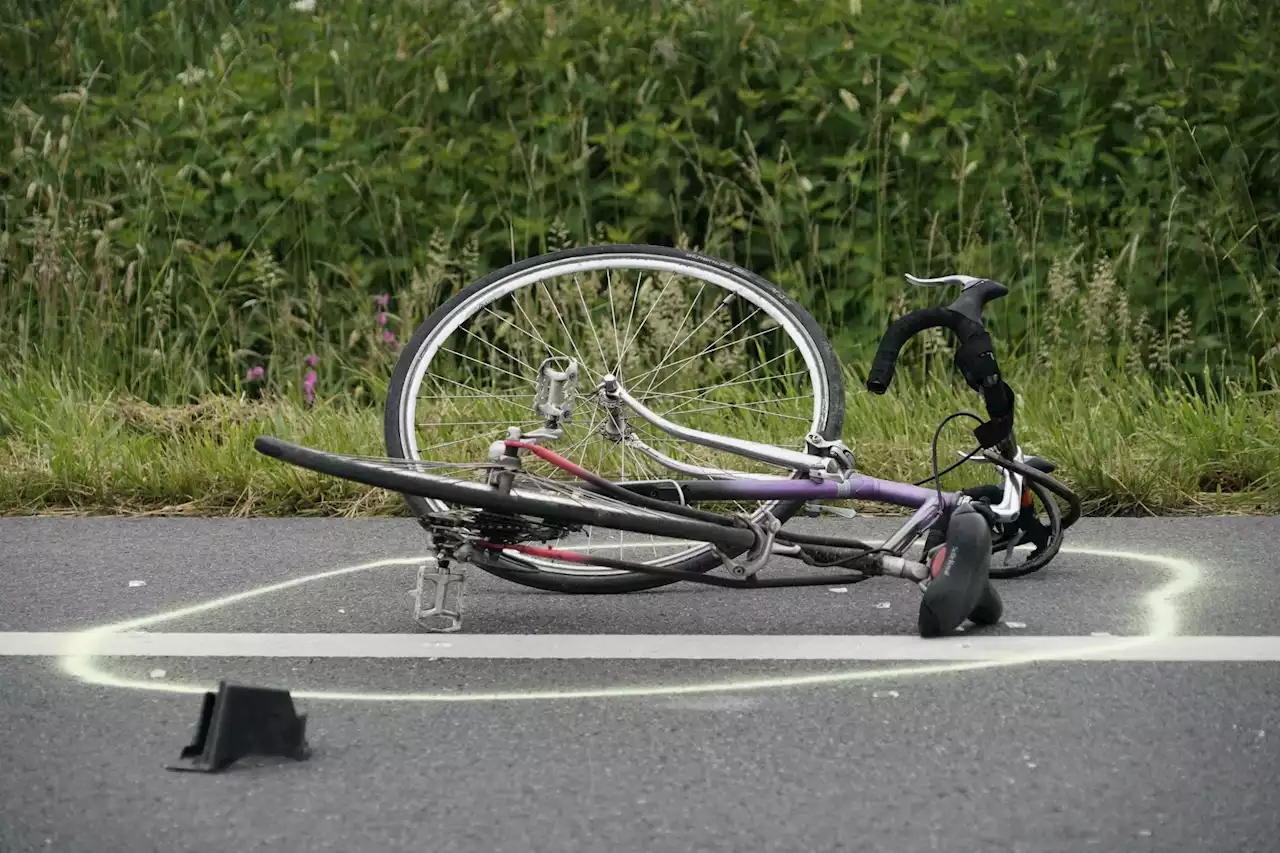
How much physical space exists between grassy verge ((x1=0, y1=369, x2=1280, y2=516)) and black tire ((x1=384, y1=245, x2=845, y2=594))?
121cm

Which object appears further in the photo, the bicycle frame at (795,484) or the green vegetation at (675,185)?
the green vegetation at (675,185)

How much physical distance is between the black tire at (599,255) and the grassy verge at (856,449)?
1212mm

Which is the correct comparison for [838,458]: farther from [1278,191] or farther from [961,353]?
[1278,191]

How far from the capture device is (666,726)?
324 centimetres

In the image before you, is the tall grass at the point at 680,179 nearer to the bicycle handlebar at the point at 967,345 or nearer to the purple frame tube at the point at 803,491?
the bicycle handlebar at the point at 967,345

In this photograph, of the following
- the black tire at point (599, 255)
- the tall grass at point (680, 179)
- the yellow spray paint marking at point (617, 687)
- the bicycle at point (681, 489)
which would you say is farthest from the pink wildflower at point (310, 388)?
the yellow spray paint marking at point (617, 687)

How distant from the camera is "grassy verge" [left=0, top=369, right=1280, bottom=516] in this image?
5.56 metres

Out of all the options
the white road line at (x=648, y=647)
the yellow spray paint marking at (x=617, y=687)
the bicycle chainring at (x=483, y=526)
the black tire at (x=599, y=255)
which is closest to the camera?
the yellow spray paint marking at (x=617, y=687)

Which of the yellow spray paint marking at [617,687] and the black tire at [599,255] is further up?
the black tire at [599,255]

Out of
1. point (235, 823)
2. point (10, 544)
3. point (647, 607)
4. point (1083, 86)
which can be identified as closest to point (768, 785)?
point (235, 823)

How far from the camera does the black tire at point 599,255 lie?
4.29 m

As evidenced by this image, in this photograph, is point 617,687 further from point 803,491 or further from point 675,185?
point 675,185

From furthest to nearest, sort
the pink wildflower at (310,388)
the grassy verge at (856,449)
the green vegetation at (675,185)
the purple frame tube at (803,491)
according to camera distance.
A: the green vegetation at (675,185) → the pink wildflower at (310,388) → the grassy verge at (856,449) → the purple frame tube at (803,491)

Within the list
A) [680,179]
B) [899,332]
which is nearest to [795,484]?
[899,332]
